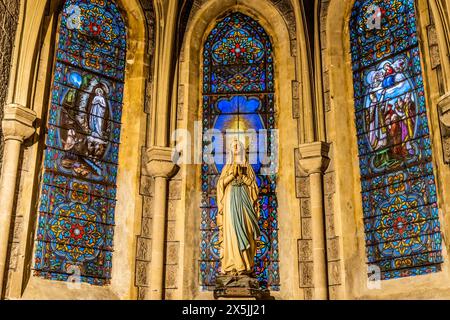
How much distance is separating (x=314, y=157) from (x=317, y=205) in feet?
2.19

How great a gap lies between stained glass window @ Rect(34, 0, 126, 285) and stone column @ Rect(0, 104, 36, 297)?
1.81ft

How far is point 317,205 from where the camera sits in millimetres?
8773

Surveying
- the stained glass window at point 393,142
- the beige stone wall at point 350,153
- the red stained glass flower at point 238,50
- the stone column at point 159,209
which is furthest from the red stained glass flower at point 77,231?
the stained glass window at point 393,142

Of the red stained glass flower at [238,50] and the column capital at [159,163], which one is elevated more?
the red stained glass flower at [238,50]

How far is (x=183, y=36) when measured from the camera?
398 inches

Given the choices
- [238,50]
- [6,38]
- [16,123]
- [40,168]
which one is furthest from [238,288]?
[238,50]

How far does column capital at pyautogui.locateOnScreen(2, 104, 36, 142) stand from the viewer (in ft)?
26.1

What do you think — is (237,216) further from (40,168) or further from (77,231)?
(40,168)

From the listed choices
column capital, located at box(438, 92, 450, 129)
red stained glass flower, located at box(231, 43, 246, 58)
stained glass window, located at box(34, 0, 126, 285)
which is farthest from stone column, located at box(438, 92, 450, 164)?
stained glass window, located at box(34, 0, 126, 285)

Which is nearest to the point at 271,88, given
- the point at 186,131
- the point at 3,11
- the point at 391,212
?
the point at 186,131

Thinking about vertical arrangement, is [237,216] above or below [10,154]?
below

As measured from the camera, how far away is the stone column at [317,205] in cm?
842

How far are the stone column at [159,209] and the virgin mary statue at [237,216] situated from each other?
1001 mm

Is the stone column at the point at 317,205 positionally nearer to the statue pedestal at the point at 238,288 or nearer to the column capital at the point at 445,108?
the statue pedestal at the point at 238,288
